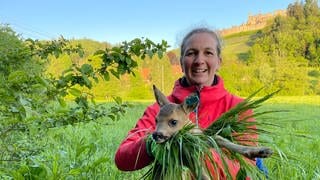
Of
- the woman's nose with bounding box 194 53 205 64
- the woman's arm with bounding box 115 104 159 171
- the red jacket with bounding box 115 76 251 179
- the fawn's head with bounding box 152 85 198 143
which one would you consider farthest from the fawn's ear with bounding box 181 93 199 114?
the woman's nose with bounding box 194 53 205 64

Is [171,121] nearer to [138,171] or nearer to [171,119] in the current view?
[171,119]

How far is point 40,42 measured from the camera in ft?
8.57

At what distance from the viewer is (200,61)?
8.48 feet

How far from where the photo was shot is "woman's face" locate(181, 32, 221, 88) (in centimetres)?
260

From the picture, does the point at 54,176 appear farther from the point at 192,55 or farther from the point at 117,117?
the point at 192,55

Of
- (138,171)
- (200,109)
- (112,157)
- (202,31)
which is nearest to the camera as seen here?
(200,109)

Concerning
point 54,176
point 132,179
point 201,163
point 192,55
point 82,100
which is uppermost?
point 192,55

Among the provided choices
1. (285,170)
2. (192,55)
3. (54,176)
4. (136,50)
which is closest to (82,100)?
(136,50)

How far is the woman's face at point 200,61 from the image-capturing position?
8.55ft

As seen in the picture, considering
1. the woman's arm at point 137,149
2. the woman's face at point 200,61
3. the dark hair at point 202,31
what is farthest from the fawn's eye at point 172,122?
the dark hair at point 202,31

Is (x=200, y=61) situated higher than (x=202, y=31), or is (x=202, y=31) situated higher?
(x=202, y=31)

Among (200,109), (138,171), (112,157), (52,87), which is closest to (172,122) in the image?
(52,87)

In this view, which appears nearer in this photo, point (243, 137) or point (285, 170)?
point (243, 137)

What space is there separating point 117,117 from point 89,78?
1.32 feet
